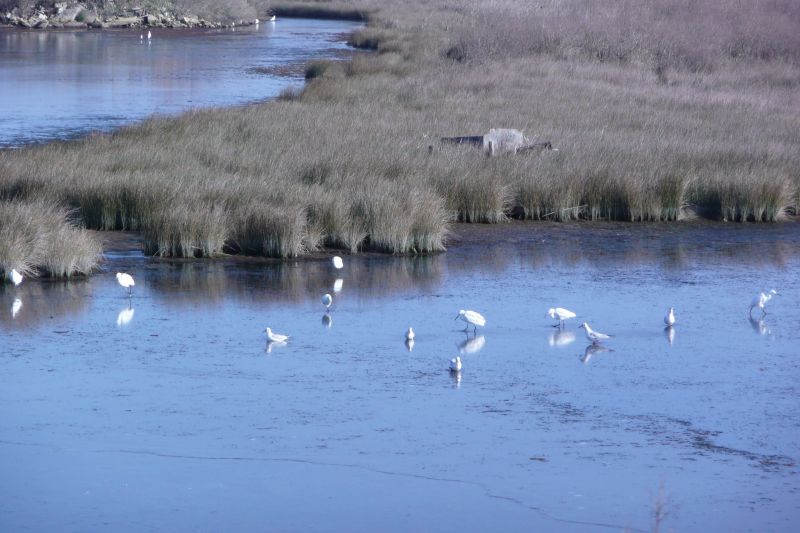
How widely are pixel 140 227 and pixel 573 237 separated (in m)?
4.81

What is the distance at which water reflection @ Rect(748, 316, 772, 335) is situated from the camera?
397 inches

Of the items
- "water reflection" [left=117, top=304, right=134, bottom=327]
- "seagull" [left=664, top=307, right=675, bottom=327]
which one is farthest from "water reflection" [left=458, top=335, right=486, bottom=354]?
"water reflection" [left=117, top=304, right=134, bottom=327]

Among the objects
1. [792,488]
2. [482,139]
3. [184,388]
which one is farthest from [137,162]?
[792,488]

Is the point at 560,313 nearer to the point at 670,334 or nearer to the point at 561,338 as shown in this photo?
A: the point at 561,338

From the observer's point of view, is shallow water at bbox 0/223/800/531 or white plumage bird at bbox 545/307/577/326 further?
white plumage bird at bbox 545/307/577/326

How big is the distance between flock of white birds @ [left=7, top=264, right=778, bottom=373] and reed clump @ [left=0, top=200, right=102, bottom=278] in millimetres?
211

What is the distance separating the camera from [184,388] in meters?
8.23

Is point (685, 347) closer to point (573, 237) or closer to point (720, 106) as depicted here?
point (573, 237)

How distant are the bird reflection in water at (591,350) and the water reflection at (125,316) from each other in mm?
3637

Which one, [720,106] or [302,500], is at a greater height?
[720,106]

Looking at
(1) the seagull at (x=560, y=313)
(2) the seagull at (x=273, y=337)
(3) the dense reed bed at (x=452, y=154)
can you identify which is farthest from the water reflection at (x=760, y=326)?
(2) the seagull at (x=273, y=337)

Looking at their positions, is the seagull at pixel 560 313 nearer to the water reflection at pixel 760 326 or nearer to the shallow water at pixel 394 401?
the shallow water at pixel 394 401

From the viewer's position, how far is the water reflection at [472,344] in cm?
932

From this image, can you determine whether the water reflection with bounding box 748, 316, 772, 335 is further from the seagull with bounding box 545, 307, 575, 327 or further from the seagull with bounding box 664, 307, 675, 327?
the seagull with bounding box 545, 307, 575, 327
